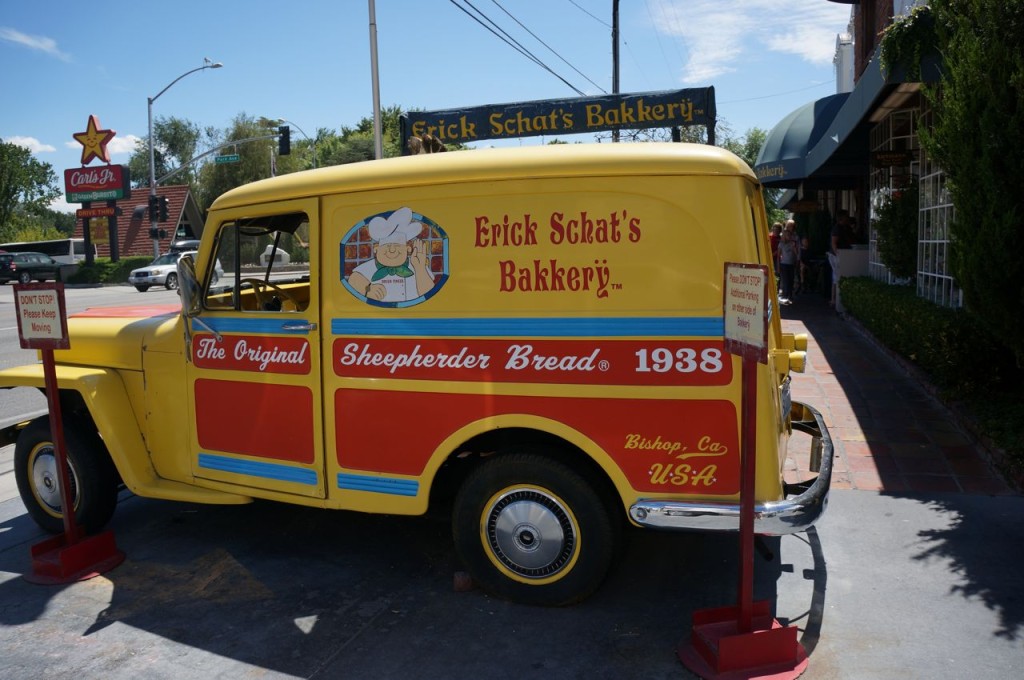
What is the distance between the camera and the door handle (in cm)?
429

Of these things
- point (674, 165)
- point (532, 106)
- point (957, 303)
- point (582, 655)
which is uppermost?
point (532, 106)

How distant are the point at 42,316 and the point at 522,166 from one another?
2858mm

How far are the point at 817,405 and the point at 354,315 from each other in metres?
5.45

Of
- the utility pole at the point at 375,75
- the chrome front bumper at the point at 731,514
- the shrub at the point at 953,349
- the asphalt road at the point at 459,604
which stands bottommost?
the asphalt road at the point at 459,604

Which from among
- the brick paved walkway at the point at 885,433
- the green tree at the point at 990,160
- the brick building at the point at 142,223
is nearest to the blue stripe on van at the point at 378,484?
the brick paved walkway at the point at 885,433

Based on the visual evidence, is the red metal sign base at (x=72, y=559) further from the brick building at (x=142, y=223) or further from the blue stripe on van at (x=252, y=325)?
the brick building at (x=142, y=223)

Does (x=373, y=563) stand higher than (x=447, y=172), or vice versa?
(x=447, y=172)

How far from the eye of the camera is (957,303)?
8.82 m

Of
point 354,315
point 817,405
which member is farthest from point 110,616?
point 817,405

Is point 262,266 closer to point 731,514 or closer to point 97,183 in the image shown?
point 731,514

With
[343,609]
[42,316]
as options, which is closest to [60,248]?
[42,316]

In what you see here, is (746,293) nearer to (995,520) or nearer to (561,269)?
(561,269)

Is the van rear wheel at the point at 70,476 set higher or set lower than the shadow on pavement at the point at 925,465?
higher

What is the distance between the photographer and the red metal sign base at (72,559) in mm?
4566
